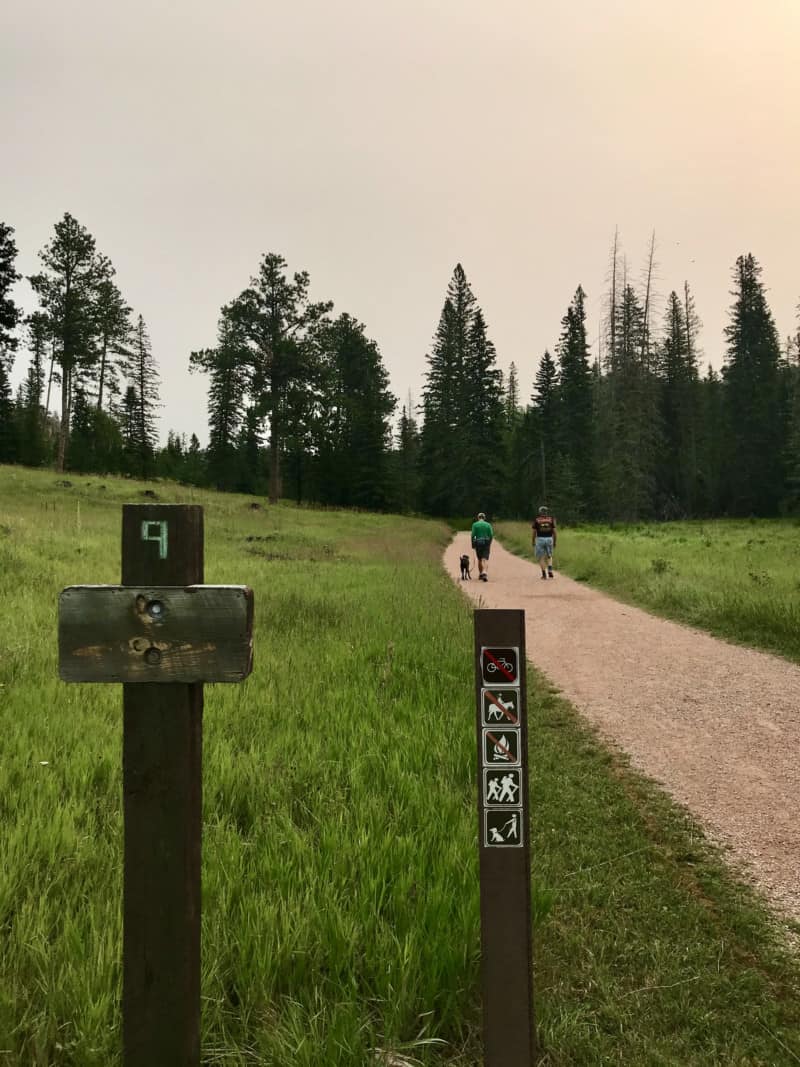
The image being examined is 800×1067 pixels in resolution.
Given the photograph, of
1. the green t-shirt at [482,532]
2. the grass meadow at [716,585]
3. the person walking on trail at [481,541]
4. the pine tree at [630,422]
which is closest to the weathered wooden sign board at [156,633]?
the grass meadow at [716,585]

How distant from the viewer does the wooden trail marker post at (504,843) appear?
1756 mm

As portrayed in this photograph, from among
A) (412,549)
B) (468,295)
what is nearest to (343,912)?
(412,549)

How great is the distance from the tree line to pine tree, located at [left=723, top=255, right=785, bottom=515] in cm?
14

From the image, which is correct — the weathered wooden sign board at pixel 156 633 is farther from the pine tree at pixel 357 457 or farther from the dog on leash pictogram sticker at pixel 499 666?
the pine tree at pixel 357 457

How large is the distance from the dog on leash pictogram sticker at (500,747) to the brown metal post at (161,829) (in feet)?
2.71

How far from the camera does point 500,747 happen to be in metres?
1.80

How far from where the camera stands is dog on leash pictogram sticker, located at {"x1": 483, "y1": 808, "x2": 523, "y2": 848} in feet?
5.77

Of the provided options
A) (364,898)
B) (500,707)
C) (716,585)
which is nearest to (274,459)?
(716,585)

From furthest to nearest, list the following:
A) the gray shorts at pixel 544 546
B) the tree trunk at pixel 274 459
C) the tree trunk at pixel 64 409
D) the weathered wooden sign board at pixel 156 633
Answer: the tree trunk at pixel 274 459 → the tree trunk at pixel 64 409 → the gray shorts at pixel 544 546 → the weathered wooden sign board at pixel 156 633

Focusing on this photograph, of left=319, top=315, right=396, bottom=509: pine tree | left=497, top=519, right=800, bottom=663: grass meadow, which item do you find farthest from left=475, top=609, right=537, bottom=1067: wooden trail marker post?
left=319, top=315, right=396, bottom=509: pine tree

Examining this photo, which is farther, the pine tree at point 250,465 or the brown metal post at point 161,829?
the pine tree at point 250,465

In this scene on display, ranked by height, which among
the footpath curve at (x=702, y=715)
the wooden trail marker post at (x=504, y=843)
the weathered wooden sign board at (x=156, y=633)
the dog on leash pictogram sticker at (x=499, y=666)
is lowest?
the footpath curve at (x=702, y=715)

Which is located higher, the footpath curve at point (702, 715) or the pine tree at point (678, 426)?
the pine tree at point (678, 426)

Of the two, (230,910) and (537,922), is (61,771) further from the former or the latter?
(537,922)
